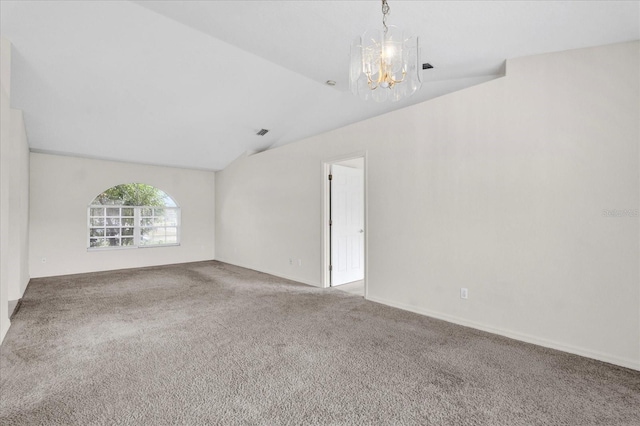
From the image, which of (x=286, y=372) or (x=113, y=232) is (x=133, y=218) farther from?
(x=286, y=372)

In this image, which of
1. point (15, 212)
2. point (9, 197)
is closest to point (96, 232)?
point (15, 212)

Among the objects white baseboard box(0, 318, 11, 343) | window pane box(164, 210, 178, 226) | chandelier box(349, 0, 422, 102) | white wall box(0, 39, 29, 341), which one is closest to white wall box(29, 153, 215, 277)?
window pane box(164, 210, 178, 226)

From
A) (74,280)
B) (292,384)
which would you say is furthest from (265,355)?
(74,280)

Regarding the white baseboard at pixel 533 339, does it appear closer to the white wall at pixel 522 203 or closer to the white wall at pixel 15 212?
the white wall at pixel 522 203

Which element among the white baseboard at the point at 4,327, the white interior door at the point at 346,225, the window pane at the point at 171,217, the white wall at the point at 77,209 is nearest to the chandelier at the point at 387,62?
the white interior door at the point at 346,225

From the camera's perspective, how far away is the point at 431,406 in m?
1.84

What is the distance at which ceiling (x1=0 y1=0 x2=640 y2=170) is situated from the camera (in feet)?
7.68

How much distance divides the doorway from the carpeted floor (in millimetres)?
1259

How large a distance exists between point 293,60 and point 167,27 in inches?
50.9

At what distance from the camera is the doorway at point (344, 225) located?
4871 mm

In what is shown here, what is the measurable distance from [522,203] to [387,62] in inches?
76.4

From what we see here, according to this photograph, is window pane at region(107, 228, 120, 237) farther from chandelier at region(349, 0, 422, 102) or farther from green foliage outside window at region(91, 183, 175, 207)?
chandelier at region(349, 0, 422, 102)

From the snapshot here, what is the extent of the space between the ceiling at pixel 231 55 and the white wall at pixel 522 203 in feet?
0.99

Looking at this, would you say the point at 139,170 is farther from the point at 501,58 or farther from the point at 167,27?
the point at 501,58
